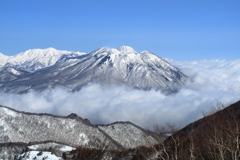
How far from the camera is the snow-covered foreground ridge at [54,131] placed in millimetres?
108250

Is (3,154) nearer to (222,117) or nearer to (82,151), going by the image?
(82,151)

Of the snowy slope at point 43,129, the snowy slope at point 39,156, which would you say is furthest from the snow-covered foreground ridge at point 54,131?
the snowy slope at point 39,156

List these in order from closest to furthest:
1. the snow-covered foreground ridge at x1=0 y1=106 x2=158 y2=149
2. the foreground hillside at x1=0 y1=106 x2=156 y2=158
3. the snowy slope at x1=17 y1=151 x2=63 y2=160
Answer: the snowy slope at x1=17 y1=151 x2=63 y2=160
the foreground hillside at x1=0 y1=106 x2=156 y2=158
the snow-covered foreground ridge at x1=0 y1=106 x2=158 y2=149

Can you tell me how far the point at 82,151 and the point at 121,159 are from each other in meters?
7.05

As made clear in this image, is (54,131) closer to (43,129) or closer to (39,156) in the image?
(43,129)

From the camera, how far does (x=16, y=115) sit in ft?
382

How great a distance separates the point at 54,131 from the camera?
384 ft

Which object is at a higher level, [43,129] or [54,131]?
[43,129]

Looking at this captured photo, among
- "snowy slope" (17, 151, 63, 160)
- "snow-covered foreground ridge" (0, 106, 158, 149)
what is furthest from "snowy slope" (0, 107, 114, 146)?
"snowy slope" (17, 151, 63, 160)

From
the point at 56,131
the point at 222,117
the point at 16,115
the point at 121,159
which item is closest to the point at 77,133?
the point at 56,131

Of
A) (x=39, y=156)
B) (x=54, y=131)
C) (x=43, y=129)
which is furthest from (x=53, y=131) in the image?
(x=39, y=156)

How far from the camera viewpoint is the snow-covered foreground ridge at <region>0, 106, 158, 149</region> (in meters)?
108

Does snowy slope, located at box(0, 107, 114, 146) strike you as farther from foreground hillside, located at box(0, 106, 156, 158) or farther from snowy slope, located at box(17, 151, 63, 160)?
snowy slope, located at box(17, 151, 63, 160)

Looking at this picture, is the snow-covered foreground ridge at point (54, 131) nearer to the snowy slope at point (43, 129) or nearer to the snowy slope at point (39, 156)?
the snowy slope at point (43, 129)
